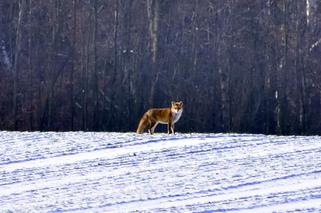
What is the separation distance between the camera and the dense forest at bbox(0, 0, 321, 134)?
3647 cm

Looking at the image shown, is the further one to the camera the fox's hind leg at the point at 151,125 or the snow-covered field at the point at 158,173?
the fox's hind leg at the point at 151,125

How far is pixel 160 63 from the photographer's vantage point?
3825cm

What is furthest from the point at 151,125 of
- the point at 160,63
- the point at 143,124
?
the point at 160,63

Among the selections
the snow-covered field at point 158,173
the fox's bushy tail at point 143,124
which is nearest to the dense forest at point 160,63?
the fox's bushy tail at point 143,124

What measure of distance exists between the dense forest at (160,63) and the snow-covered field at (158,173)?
1625 centimetres

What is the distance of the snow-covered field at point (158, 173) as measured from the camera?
523 inches

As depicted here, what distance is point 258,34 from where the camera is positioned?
3862cm

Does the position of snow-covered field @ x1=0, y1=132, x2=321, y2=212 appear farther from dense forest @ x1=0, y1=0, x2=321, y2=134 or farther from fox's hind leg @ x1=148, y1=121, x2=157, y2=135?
dense forest @ x1=0, y1=0, x2=321, y2=134

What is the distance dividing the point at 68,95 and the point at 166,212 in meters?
25.8

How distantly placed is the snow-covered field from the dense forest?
1625 cm

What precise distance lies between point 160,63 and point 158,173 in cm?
2264

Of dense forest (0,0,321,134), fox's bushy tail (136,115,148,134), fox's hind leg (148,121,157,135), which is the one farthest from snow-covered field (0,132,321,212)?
dense forest (0,0,321,134)

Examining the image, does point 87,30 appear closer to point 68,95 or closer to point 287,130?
point 68,95

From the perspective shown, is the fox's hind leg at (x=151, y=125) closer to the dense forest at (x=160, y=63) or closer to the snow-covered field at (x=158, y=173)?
the snow-covered field at (x=158, y=173)
